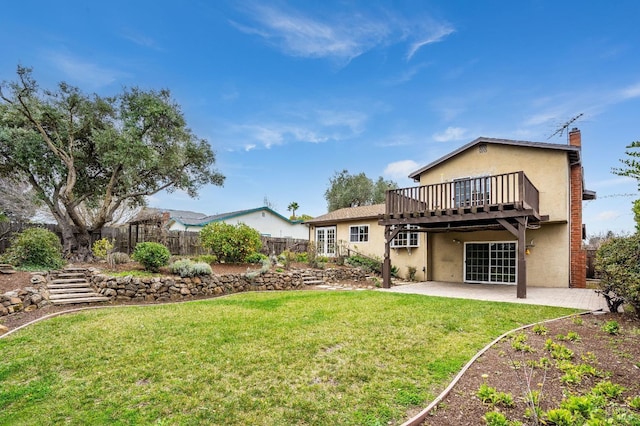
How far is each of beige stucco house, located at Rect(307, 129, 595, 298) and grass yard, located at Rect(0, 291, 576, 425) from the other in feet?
14.5

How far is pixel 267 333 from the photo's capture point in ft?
18.5

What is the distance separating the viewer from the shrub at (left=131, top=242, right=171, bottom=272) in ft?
34.1

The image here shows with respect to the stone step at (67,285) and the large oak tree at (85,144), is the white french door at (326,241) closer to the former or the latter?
the large oak tree at (85,144)

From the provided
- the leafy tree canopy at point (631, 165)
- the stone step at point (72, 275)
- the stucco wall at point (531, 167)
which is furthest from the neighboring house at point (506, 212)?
the stone step at point (72, 275)

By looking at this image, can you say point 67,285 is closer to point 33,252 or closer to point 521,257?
point 33,252

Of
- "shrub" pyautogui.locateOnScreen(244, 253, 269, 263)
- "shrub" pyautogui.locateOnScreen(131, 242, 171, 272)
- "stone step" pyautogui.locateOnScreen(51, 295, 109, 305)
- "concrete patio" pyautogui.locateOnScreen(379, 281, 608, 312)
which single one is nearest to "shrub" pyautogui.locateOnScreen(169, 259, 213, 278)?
"shrub" pyautogui.locateOnScreen(131, 242, 171, 272)

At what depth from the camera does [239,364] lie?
425 cm

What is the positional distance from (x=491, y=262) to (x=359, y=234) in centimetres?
644

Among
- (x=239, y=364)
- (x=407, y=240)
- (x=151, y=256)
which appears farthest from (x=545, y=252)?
(x=151, y=256)

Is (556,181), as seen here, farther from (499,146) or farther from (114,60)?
(114,60)

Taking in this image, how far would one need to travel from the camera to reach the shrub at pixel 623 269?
642cm

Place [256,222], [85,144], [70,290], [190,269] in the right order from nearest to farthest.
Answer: [70,290], [190,269], [85,144], [256,222]

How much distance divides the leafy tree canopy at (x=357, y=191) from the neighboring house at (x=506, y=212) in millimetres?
17327

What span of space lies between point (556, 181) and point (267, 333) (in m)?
12.0
